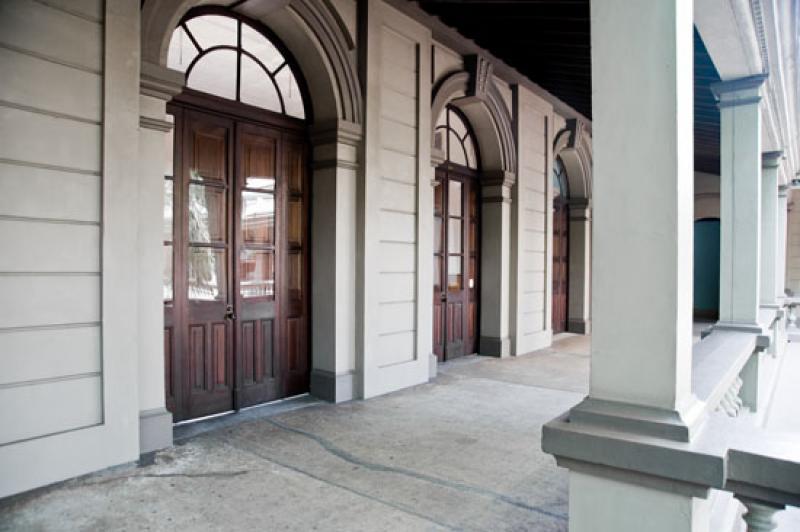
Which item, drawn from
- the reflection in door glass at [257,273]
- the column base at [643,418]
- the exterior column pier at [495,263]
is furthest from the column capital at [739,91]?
the reflection in door glass at [257,273]

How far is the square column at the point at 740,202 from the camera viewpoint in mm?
4633

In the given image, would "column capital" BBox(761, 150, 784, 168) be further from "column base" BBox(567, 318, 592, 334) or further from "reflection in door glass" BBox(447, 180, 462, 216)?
"column base" BBox(567, 318, 592, 334)

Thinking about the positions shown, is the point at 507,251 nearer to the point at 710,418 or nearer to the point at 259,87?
the point at 259,87

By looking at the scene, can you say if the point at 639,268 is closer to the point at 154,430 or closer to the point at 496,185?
the point at 154,430

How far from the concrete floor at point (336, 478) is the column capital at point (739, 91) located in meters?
3.20

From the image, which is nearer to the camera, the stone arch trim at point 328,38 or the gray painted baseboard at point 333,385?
the stone arch trim at point 328,38

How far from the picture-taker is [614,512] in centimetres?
174

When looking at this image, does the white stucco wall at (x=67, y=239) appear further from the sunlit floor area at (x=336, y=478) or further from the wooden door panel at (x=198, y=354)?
the wooden door panel at (x=198, y=354)

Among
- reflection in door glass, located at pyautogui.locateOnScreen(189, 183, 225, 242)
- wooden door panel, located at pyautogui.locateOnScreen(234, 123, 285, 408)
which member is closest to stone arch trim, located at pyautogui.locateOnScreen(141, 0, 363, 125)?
wooden door panel, located at pyautogui.locateOnScreen(234, 123, 285, 408)

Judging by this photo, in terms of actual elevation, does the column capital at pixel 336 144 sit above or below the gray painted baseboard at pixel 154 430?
above

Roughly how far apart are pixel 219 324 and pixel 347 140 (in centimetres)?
219

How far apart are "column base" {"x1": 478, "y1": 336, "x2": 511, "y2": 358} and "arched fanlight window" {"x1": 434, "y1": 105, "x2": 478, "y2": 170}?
2.65 metres

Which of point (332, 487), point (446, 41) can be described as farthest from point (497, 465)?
point (446, 41)

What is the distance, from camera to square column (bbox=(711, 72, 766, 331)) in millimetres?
4633
